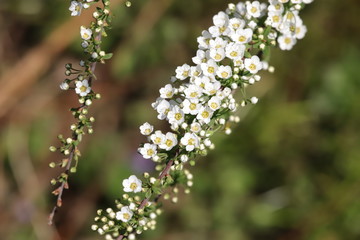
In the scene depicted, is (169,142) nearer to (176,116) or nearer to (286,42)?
(176,116)

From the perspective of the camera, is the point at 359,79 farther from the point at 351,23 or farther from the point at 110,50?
the point at 110,50

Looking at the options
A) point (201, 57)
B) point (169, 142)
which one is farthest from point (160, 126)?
point (169, 142)

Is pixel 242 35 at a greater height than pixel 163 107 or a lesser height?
greater

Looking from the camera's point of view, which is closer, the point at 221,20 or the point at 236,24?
the point at 236,24

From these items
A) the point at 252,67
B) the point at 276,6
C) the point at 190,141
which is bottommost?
the point at 190,141

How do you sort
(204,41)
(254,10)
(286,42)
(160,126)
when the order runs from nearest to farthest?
(204,41), (254,10), (286,42), (160,126)

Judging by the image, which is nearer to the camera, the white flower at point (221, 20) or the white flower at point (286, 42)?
the white flower at point (221, 20)

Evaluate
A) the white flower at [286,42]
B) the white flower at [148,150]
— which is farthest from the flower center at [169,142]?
the white flower at [286,42]

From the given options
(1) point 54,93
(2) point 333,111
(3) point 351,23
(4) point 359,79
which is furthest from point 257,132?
(1) point 54,93

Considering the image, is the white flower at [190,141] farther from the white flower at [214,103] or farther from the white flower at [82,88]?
the white flower at [82,88]
